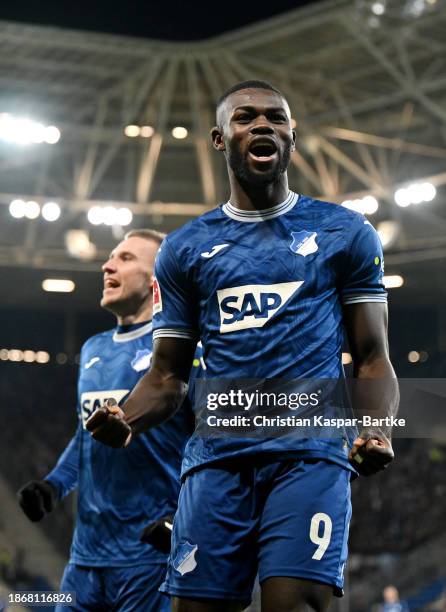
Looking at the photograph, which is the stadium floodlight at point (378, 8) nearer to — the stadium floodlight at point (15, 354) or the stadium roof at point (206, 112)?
the stadium roof at point (206, 112)

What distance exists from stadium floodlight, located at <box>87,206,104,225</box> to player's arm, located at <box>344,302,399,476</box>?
1644 cm

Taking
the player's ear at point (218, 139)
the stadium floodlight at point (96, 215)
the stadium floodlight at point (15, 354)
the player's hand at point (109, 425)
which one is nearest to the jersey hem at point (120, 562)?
the player's hand at point (109, 425)

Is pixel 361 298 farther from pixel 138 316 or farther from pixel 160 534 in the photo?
pixel 138 316

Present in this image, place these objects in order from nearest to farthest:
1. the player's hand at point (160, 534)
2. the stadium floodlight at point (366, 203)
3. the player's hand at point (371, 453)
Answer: the player's hand at point (371, 453)
the player's hand at point (160, 534)
the stadium floodlight at point (366, 203)

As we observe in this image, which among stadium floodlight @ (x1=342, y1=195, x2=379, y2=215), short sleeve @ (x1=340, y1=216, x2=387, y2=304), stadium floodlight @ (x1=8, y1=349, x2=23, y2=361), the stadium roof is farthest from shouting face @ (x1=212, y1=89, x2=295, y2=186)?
stadium floodlight @ (x1=8, y1=349, x2=23, y2=361)

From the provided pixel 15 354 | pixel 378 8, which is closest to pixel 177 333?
pixel 378 8

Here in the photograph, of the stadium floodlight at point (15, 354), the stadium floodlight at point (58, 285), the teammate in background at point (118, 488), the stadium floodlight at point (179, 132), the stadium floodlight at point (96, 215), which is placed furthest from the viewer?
the stadium floodlight at point (15, 354)

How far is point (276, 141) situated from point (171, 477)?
1923 mm

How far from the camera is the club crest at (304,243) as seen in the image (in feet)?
10.3

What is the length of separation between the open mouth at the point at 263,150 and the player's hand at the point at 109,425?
35.0 inches

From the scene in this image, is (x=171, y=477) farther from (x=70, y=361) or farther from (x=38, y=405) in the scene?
(x=70, y=361)

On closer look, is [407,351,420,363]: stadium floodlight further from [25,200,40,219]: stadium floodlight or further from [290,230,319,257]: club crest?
[25,200,40,219]: stadium floodlight

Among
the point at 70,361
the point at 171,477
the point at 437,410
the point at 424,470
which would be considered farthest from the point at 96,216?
the point at 437,410

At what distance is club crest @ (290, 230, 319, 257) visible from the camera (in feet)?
10.3
